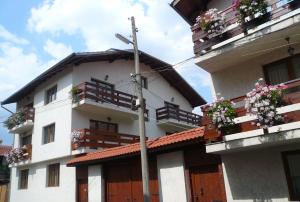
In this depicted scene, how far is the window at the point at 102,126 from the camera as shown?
22.8 m

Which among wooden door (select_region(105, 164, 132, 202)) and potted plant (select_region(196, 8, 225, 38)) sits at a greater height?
potted plant (select_region(196, 8, 225, 38))

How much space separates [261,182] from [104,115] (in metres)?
14.0

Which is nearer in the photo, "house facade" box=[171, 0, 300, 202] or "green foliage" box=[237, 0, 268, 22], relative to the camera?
"house facade" box=[171, 0, 300, 202]

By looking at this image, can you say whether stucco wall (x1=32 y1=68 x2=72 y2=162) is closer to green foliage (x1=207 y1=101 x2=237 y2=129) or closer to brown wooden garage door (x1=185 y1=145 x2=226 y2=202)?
brown wooden garage door (x1=185 y1=145 x2=226 y2=202)

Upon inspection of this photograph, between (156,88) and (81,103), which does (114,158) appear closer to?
(81,103)

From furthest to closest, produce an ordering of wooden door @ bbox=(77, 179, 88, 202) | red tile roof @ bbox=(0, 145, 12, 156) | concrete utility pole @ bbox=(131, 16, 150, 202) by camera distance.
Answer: red tile roof @ bbox=(0, 145, 12, 156)
wooden door @ bbox=(77, 179, 88, 202)
concrete utility pole @ bbox=(131, 16, 150, 202)

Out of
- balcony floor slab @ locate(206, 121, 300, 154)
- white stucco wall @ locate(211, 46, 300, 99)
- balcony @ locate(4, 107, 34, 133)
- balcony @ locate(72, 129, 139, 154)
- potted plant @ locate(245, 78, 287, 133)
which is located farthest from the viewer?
balcony @ locate(4, 107, 34, 133)

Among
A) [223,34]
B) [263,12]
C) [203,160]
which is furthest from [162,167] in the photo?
[263,12]

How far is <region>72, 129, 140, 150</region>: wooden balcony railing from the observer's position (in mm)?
19981

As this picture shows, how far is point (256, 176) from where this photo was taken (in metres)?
11.6

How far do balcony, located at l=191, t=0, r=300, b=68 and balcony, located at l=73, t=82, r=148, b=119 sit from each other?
7763 mm

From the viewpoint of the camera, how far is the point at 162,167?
14.8 m

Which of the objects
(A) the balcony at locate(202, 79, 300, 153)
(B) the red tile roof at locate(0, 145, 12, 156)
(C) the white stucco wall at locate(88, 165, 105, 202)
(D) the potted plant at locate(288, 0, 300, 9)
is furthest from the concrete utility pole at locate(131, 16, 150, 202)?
(B) the red tile roof at locate(0, 145, 12, 156)

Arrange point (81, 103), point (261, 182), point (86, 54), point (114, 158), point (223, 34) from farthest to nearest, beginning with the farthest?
point (86, 54), point (81, 103), point (114, 158), point (223, 34), point (261, 182)
